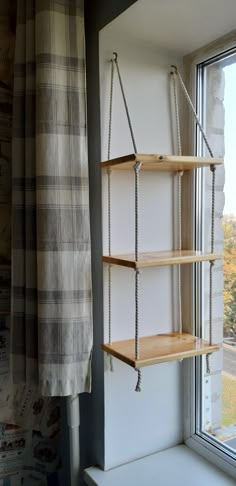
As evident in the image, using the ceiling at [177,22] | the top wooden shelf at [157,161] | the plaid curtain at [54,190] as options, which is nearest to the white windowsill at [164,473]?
the plaid curtain at [54,190]

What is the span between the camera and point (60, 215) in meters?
1.10

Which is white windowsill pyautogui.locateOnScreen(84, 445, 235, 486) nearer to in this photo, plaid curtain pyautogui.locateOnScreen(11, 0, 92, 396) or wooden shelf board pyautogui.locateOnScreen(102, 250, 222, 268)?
plaid curtain pyautogui.locateOnScreen(11, 0, 92, 396)

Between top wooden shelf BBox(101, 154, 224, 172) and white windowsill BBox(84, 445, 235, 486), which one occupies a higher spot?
top wooden shelf BBox(101, 154, 224, 172)

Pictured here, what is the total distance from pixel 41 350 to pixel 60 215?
14.2 inches

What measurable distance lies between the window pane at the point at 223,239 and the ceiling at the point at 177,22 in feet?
0.31

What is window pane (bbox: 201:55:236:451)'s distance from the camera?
1.21 m

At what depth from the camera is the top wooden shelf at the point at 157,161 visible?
Answer: 1014mm

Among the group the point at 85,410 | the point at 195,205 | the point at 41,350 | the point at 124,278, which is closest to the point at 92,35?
the point at 195,205

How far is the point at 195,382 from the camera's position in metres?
1.34

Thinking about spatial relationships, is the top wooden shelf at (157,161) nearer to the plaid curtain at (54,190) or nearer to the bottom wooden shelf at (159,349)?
the plaid curtain at (54,190)

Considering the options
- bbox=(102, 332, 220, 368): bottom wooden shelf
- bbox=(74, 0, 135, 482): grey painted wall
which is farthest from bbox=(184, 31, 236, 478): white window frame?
bbox=(74, 0, 135, 482): grey painted wall

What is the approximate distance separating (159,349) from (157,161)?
50 centimetres

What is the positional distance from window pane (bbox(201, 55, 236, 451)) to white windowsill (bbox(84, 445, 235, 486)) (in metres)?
0.10

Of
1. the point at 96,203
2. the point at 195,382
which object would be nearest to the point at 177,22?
→ the point at 96,203
